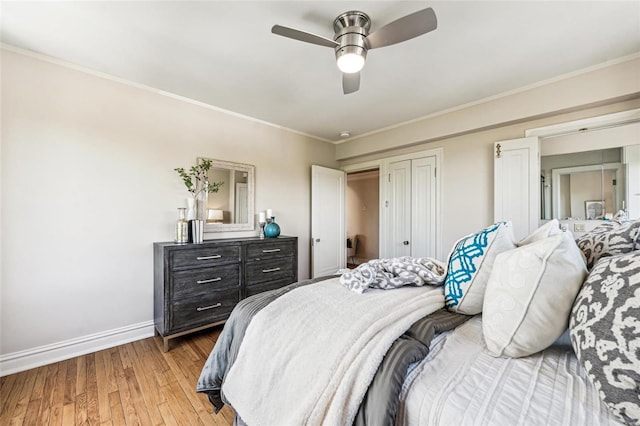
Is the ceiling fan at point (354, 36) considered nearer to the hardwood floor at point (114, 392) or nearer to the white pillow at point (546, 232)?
the white pillow at point (546, 232)

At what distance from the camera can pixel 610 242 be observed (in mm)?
1048

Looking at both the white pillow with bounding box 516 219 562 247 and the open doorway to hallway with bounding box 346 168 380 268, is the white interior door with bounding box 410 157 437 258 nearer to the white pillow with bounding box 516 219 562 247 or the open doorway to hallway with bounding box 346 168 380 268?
the white pillow with bounding box 516 219 562 247

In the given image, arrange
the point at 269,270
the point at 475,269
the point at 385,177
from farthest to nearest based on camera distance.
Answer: the point at 385,177
the point at 269,270
the point at 475,269

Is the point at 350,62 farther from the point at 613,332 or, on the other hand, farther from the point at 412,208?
the point at 412,208

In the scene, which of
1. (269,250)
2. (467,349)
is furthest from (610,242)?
(269,250)

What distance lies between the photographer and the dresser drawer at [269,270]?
288cm

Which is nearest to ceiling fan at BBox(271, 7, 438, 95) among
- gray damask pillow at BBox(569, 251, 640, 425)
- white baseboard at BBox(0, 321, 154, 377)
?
gray damask pillow at BBox(569, 251, 640, 425)

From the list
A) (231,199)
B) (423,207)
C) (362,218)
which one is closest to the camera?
(231,199)

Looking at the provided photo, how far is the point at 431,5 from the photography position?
5.26ft

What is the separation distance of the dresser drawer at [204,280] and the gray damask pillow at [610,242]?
265 centimetres

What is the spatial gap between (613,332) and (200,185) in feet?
10.4

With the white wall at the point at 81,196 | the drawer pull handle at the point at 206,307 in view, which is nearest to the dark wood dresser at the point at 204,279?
the drawer pull handle at the point at 206,307

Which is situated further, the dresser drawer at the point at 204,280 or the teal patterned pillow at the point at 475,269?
the dresser drawer at the point at 204,280

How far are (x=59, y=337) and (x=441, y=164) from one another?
4.27m
